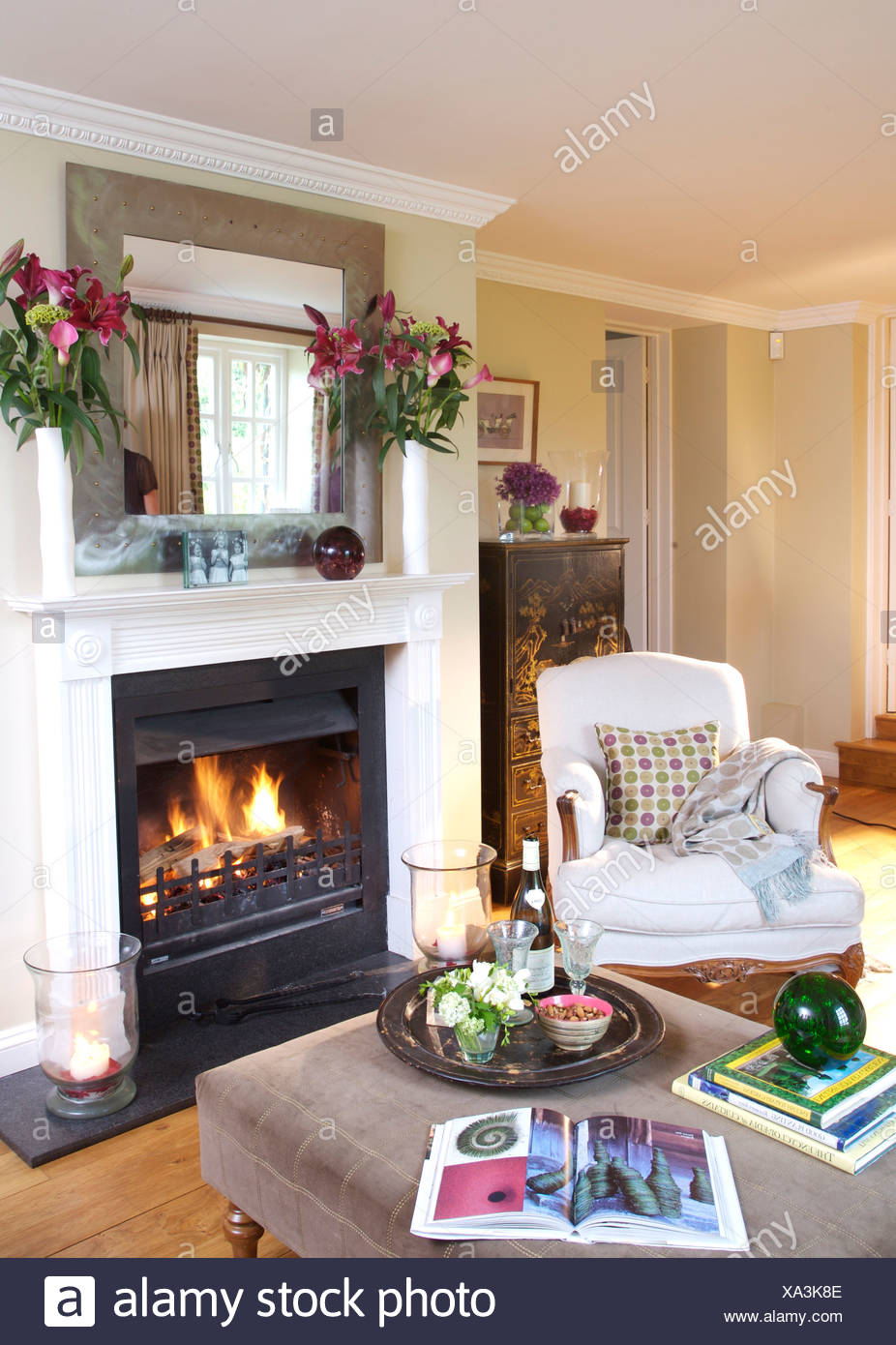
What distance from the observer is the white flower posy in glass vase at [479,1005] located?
73.6 inches

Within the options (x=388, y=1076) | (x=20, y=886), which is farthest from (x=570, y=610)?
(x=388, y=1076)

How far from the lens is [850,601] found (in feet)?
19.0

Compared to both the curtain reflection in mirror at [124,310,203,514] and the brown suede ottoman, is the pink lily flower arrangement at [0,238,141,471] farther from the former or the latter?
the brown suede ottoman

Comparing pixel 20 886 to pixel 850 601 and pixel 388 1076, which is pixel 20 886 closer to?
pixel 388 1076

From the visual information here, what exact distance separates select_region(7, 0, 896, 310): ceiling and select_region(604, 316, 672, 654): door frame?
1.83 m

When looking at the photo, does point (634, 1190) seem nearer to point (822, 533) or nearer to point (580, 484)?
point (580, 484)

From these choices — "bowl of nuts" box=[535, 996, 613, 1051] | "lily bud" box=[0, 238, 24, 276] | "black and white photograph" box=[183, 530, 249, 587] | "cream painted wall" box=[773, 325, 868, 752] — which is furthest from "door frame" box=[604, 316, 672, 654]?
"bowl of nuts" box=[535, 996, 613, 1051]

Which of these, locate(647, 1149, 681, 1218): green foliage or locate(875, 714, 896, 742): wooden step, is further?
locate(875, 714, 896, 742): wooden step

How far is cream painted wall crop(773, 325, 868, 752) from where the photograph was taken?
571 cm

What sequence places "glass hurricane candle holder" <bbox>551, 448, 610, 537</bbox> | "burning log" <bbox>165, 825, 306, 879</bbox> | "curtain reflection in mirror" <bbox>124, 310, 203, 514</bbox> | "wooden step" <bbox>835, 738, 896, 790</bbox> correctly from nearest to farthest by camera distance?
"curtain reflection in mirror" <bbox>124, 310, 203, 514</bbox>, "burning log" <bbox>165, 825, 306, 879</bbox>, "glass hurricane candle holder" <bbox>551, 448, 610, 537</bbox>, "wooden step" <bbox>835, 738, 896, 790</bbox>

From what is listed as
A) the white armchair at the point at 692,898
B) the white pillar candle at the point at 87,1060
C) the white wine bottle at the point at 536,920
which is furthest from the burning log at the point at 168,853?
the white wine bottle at the point at 536,920

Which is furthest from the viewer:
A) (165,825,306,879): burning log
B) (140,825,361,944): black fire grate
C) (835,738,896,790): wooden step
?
(835,738,896,790): wooden step

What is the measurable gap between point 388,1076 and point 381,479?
6.61 ft

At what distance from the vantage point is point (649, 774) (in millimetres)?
3299
